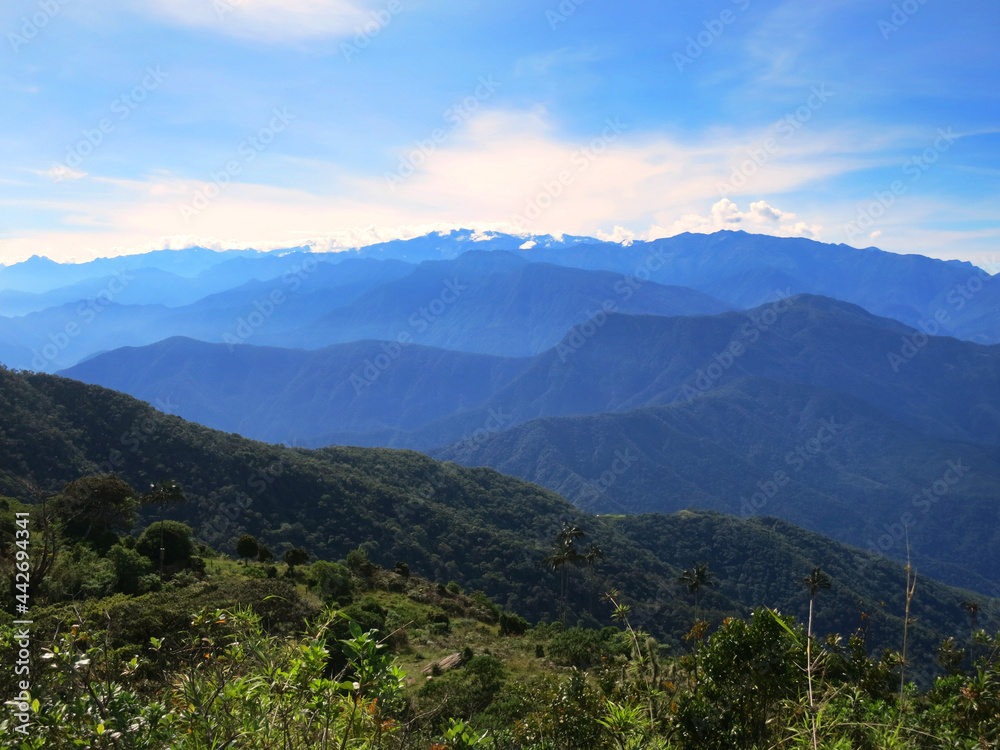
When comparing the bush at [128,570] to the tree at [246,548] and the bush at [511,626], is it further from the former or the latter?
the bush at [511,626]

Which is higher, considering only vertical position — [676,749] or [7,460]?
[676,749]

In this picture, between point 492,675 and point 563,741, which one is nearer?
point 563,741

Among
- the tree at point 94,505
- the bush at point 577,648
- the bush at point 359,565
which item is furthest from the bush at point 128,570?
the bush at point 577,648

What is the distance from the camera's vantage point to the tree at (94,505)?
3941cm

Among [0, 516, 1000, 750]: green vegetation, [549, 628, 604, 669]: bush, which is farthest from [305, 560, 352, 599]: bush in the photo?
[0, 516, 1000, 750]: green vegetation

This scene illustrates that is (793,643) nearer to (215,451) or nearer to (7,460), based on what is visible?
(7,460)

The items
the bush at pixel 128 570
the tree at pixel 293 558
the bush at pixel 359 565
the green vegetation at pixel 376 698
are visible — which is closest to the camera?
the green vegetation at pixel 376 698

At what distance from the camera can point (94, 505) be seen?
40.2 meters

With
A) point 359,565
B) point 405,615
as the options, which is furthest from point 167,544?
point 405,615

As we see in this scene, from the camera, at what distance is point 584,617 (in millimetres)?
78812

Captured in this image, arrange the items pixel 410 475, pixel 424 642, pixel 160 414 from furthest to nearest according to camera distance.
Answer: pixel 410 475, pixel 160 414, pixel 424 642

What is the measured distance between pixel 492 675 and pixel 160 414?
282 ft

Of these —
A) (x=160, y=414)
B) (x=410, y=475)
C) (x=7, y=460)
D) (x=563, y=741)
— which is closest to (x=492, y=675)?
(x=563, y=741)

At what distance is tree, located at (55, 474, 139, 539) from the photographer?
39.4 meters
